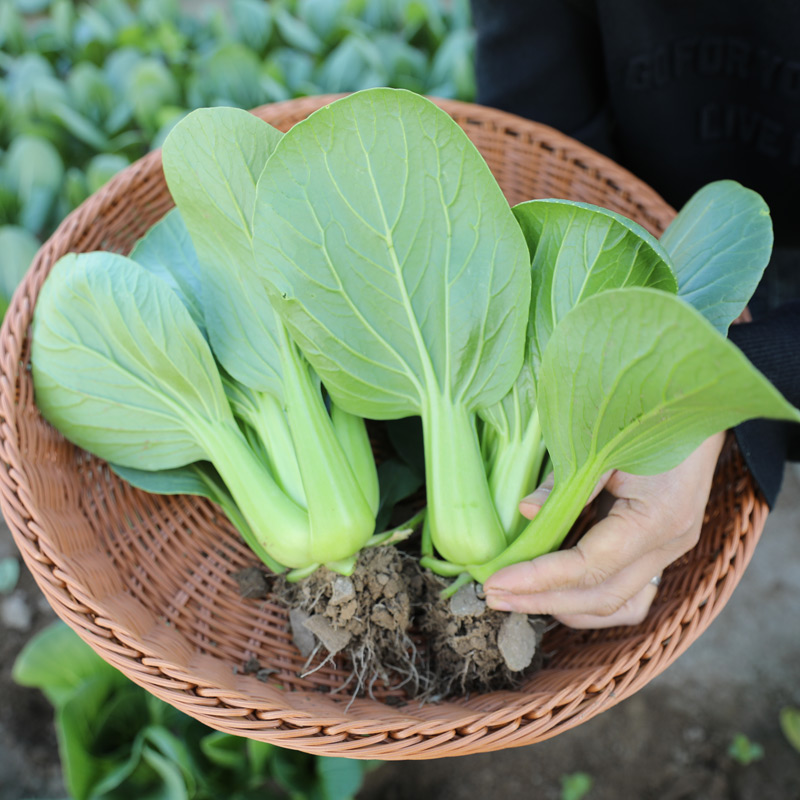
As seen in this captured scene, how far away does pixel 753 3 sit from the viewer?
1028mm

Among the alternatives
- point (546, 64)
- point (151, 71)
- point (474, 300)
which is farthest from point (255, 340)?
point (151, 71)

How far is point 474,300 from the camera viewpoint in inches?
32.3

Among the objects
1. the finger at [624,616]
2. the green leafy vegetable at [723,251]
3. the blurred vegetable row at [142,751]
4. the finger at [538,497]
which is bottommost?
the blurred vegetable row at [142,751]

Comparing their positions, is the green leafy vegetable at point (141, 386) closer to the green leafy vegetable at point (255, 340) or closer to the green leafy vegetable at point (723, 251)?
the green leafy vegetable at point (255, 340)

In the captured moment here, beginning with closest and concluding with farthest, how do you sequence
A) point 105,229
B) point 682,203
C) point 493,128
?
point 105,229
point 493,128
point 682,203

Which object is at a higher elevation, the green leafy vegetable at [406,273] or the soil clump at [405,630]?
the green leafy vegetable at [406,273]

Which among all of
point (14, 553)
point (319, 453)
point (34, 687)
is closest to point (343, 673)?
point (319, 453)

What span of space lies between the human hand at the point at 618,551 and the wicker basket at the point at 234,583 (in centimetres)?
7

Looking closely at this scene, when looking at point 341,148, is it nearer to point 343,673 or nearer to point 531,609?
point 531,609

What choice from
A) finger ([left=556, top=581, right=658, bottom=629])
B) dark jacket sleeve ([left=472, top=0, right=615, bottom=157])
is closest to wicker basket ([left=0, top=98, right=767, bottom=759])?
finger ([left=556, top=581, right=658, bottom=629])

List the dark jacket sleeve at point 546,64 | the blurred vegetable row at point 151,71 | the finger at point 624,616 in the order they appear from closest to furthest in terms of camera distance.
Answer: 1. the finger at point 624,616
2. the dark jacket sleeve at point 546,64
3. the blurred vegetable row at point 151,71

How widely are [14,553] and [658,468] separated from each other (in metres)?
1.42

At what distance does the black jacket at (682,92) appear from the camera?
3.40ft

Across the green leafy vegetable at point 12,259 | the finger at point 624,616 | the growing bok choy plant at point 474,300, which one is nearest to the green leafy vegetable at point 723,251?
the growing bok choy plant at point 474,300
